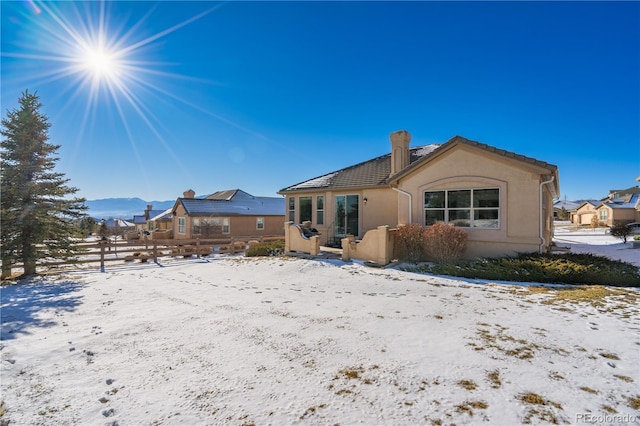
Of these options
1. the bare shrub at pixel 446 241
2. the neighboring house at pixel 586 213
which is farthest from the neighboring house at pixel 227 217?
the neighboring house at pixel 586 213

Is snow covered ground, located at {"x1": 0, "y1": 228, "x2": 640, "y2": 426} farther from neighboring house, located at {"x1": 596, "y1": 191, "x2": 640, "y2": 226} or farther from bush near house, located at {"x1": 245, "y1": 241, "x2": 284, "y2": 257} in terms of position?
neighboring house, located at {"x1": 596, "y1": 191, "x2": 640, "y2": 226}

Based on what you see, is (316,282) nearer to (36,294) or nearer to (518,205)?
(518,205)

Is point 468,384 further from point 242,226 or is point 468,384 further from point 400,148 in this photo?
point 242,226

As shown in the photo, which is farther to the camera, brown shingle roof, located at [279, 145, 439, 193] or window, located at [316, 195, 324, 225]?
window, located at [316, 195, 324, 225]

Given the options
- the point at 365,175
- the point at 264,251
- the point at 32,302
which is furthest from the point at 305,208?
the point at 32,302

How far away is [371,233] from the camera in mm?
11711

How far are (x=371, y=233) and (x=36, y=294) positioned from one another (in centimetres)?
1084

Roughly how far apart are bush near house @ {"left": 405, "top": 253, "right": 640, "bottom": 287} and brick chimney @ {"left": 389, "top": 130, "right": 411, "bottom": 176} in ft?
19.0

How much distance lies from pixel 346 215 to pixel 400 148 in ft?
14.0

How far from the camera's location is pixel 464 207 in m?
11.5

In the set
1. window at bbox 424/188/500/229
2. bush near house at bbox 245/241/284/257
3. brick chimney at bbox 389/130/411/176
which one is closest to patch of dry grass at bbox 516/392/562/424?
window at bbox 424/188/500/229

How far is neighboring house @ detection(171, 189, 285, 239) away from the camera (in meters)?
27.8

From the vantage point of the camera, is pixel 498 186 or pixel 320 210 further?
pixel 320 210

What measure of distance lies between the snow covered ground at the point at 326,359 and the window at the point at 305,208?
962 cm
